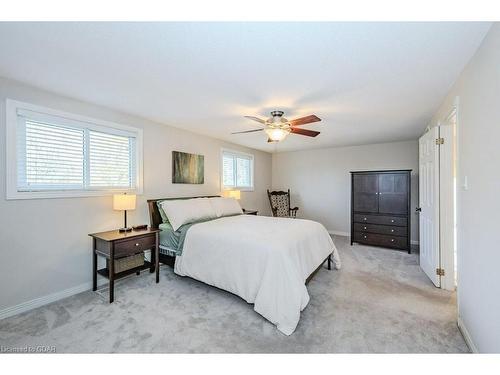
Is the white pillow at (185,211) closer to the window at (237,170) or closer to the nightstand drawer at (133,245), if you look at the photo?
the nightstand drawer at (133,245)

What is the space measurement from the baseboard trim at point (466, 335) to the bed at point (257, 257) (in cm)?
120

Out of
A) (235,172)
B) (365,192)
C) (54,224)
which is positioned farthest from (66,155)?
(365,192)

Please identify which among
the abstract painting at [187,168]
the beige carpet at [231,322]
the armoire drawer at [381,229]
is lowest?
the beige carpet at [231,322]

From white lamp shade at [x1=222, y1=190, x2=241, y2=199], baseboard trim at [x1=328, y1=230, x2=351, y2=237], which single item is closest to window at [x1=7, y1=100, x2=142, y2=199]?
white lamp shade at [x1=222, y1=190, x2=241, y2=199]

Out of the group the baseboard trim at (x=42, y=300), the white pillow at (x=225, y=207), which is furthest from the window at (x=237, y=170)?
the baseboard trim at (x=42, y=300)

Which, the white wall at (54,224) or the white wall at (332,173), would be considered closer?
the white wall at (54,224)

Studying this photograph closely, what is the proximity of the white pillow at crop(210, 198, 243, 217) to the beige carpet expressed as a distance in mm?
1257

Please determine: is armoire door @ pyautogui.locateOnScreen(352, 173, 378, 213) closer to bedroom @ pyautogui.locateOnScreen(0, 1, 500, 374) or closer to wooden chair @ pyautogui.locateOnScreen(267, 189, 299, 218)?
bedroom @ pyautogui.locateOnScreen(0, 1, 500, 374)

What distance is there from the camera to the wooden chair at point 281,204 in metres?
5.82

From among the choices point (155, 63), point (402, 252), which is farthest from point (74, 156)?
point (402, 252)

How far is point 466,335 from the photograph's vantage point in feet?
5.85

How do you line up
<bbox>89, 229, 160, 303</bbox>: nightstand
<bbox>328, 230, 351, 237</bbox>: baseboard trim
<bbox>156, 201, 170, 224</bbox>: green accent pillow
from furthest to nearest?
<bbox>328, 230, 351, 237</bbox>: baseboard trim
<bbox>156, 201, 170, 224</bbox>: green accent pillow
<bbox>89, 229, 160, 303</bbox>: nightstand

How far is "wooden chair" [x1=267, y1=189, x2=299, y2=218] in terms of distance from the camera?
5825 mm
